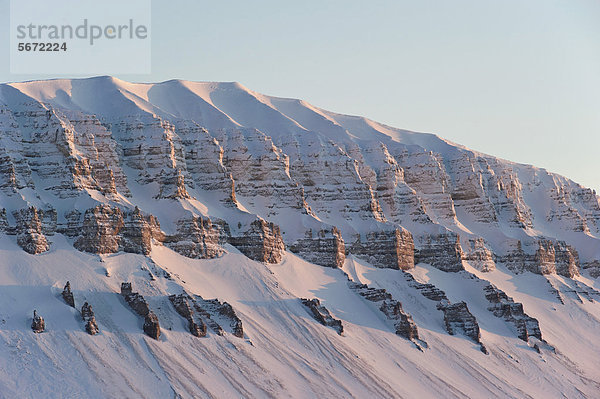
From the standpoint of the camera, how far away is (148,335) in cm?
8956

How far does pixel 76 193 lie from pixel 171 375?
3059 cm

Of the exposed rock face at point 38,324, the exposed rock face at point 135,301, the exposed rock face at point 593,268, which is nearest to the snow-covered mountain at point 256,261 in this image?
the exposed rock face at point 135,301

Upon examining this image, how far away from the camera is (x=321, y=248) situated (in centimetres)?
12356

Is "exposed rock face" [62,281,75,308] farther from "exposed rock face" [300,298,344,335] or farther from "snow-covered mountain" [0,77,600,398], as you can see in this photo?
"exposed rock face" [300,298,344,335]

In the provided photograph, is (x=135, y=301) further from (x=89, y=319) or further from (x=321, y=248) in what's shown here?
(x=321, y=248)

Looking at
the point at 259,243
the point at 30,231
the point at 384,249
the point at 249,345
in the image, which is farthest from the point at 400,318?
the point at 30,231

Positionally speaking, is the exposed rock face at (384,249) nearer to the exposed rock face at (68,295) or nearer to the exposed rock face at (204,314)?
the exposed rock face at (204,314)

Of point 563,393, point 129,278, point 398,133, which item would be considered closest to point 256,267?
point 129,278

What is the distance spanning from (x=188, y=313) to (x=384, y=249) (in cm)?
4163

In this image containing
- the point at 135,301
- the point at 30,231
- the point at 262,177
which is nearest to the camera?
the point at 135,301

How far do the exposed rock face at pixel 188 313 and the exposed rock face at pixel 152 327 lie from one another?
4.14 m

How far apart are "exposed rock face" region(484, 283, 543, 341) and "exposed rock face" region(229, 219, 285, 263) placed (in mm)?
29913

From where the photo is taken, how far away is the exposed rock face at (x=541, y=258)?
497ft

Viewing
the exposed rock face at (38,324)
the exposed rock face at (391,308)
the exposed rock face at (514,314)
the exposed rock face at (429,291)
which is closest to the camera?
the exposed rock face at (38,324)
